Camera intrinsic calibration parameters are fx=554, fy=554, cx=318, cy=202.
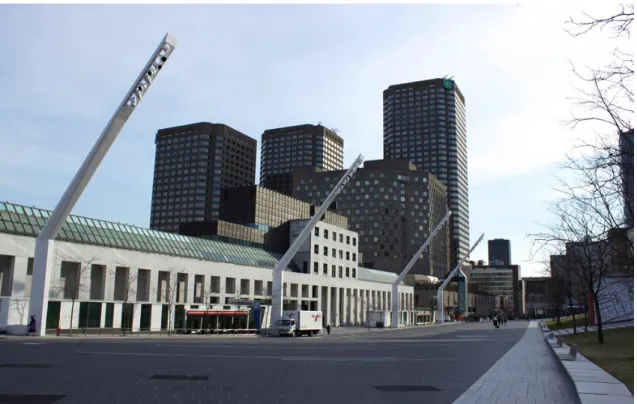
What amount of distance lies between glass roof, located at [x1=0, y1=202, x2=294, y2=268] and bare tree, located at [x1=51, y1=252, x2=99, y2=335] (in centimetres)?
210

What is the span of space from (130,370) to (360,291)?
97.9 m

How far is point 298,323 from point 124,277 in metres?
19.8

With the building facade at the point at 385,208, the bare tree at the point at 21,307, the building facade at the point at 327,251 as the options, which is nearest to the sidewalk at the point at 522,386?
the bare tree at the point at 21,307

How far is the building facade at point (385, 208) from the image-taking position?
623 ft

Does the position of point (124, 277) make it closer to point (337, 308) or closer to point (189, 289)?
point (189, 289)

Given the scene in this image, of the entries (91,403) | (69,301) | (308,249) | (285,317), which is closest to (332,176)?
(308,249)

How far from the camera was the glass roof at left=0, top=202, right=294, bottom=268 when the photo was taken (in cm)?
5141

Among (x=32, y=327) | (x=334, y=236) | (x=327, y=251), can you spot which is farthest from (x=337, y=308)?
(x=32, y=327)

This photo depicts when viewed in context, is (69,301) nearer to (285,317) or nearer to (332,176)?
(285,317)

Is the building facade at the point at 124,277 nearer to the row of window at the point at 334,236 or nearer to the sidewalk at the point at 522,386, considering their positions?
the row of window at the point at 334,236

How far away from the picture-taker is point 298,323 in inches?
2388

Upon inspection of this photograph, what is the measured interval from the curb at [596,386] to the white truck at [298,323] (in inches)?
1621

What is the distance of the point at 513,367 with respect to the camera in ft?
78.2

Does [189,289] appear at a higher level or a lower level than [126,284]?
lower
